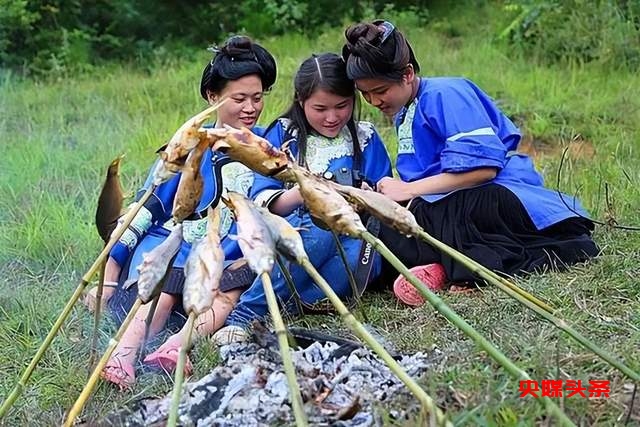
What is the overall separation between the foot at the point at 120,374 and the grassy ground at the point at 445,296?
23 mm

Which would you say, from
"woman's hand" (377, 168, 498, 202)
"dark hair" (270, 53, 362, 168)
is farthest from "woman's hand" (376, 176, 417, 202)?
"dark hair" (270, 53, 362, 168)

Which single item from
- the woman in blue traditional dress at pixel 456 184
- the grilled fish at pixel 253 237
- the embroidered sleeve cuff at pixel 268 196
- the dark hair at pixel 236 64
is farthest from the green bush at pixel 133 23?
the grilled fish at pixel 253 237

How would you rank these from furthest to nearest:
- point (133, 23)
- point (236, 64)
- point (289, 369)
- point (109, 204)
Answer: point (133, 23)
point (236, 64)
point (109, 204)
point (289, 369)

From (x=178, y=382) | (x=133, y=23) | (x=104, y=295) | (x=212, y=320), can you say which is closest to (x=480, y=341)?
(x=178, y=382)

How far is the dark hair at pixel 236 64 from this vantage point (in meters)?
2.39

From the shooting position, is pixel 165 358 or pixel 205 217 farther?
pixel 205 217

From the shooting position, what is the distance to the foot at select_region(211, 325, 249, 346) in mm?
2061

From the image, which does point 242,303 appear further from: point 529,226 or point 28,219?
point 28,219

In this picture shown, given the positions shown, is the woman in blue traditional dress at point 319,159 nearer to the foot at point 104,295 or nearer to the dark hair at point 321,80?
the dark hair at point 321,80

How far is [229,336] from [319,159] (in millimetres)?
563

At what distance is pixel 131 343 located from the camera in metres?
2.10

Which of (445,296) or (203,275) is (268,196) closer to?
(445,296)

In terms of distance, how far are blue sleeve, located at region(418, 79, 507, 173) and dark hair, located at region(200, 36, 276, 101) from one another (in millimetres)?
435

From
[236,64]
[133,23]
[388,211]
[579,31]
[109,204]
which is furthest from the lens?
[133,23]
